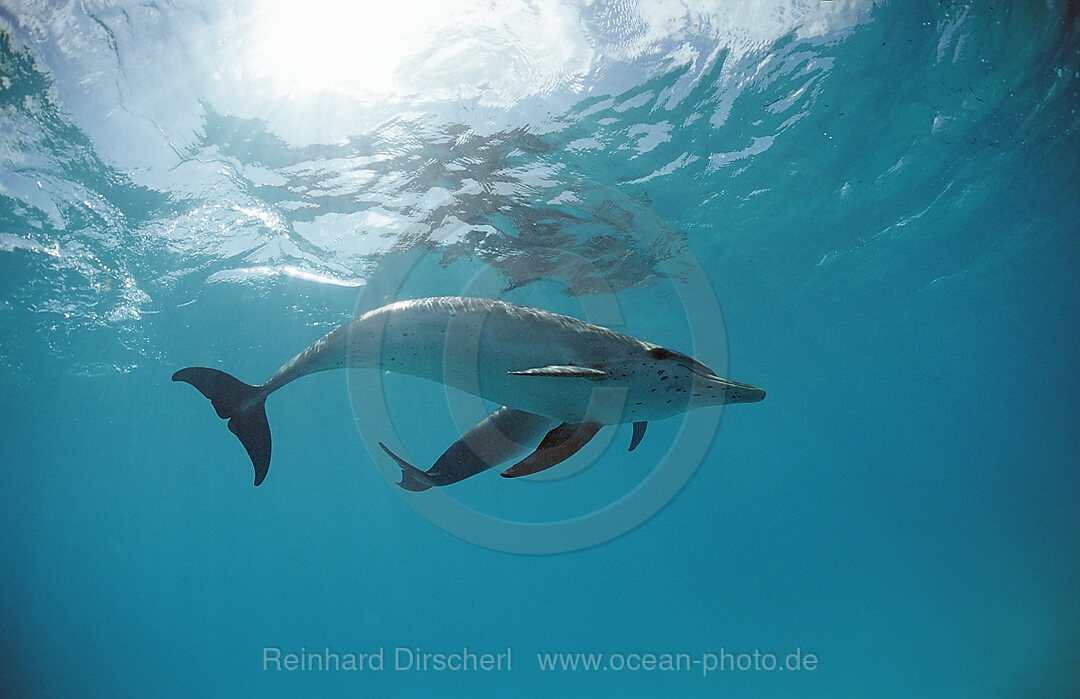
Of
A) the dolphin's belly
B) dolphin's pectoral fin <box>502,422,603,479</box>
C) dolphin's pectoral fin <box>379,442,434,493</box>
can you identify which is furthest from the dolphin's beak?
dolphin's pectoral fin <box>379,442,434,493</box>

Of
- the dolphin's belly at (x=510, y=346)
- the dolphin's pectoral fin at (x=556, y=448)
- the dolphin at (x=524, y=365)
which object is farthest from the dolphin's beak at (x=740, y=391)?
the dolphin's pectoral fin at (x=556, y=448)

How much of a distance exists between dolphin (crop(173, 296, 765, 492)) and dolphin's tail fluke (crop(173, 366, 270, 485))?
3.82ft

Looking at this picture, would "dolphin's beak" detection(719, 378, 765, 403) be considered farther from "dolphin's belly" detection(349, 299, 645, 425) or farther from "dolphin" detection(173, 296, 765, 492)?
"dolphin's belly" detection(349, 299, 645, 425)

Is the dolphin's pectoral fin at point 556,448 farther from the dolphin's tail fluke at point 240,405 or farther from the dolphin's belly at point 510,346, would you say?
the dolphin's tail fluke at point 240,405

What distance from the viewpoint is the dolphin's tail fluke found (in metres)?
5.48

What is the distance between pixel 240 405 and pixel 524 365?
11.3 ft

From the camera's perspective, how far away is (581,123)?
1071 cm

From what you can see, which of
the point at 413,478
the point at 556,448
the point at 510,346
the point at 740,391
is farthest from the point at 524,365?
the point at 740,391

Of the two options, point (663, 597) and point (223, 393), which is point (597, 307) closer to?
Answer: point (223, 393)

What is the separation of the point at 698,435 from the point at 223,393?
795 centimetres

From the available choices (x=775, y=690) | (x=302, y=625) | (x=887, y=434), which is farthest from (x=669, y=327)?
(x=302, y=625)

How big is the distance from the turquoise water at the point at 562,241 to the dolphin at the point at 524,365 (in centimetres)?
338

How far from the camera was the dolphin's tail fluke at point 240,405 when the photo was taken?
216 inches

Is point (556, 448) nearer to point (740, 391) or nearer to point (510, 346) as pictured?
point (510, 346)
